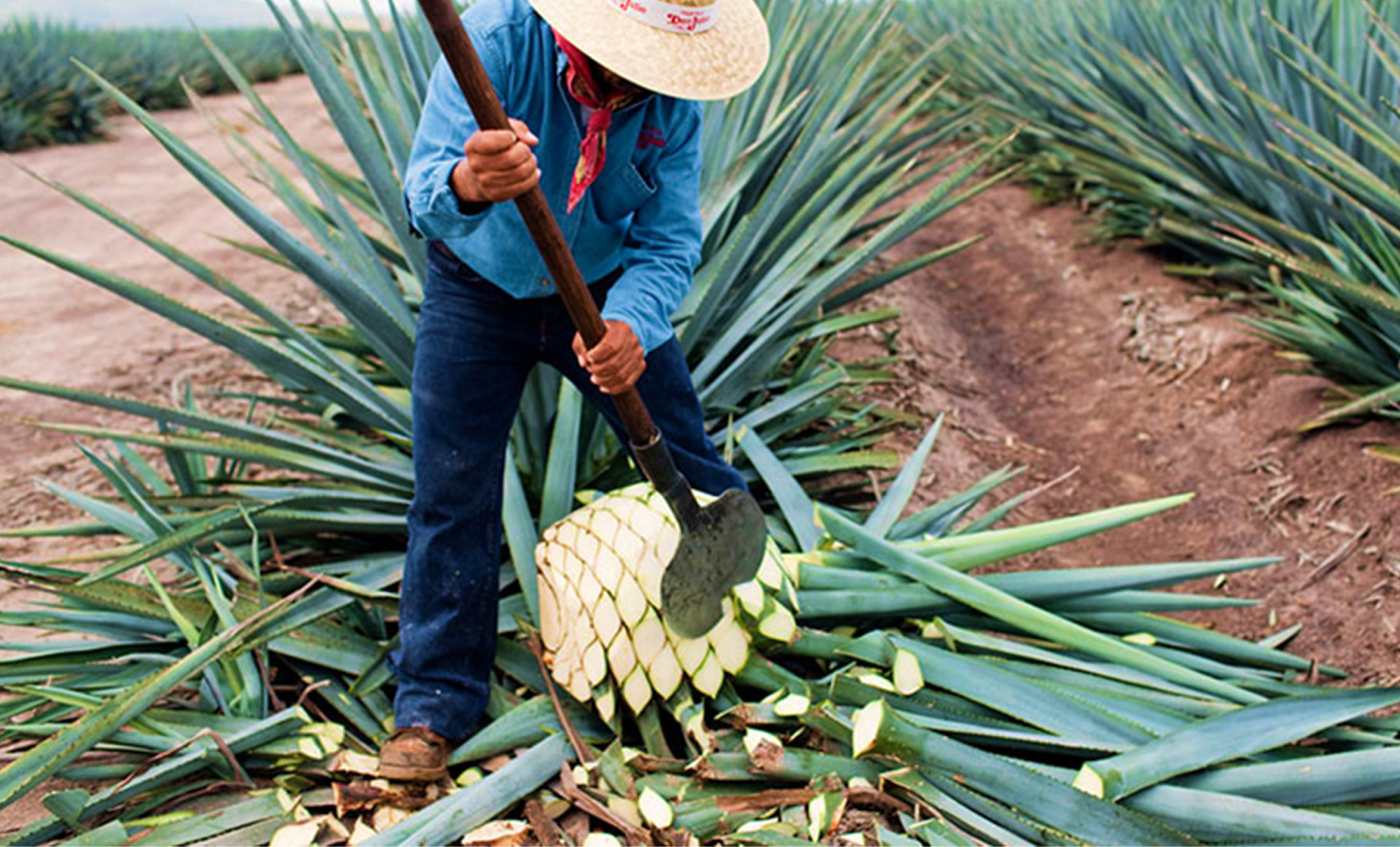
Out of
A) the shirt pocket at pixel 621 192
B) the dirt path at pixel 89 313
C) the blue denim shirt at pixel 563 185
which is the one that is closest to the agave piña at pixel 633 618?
the blue denim shirt at pixel 563 185

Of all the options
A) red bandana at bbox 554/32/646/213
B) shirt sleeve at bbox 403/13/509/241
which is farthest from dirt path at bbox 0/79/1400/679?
red bandana at bbox 554/32/646/213

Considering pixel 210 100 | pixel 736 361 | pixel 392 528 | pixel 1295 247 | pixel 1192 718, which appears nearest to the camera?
pixel 1192 718

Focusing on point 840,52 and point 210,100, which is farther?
point 210,100

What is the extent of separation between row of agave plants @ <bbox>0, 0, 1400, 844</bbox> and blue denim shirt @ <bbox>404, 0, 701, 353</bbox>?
542 millimetres

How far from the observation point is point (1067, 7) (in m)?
6.18

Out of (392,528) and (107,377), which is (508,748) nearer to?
(392,528)

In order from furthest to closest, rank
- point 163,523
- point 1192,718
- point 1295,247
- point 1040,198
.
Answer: point 1040,198 < point 1295,247 < point 163,523 < point 1192,718

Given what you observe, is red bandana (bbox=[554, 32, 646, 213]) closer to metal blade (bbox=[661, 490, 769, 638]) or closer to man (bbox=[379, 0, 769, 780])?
man (bbox=[379, 0, 769, 780])

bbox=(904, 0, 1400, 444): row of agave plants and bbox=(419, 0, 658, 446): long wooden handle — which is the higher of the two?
bbox=(419, 0, 658, 446): long wooden handle

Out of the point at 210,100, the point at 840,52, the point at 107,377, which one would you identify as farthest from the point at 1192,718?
the point at 210,100

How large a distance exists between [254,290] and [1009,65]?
161 inches

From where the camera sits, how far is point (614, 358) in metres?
1.62

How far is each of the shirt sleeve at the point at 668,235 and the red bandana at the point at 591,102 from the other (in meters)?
0.16

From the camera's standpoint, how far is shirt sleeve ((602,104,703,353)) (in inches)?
71.0
